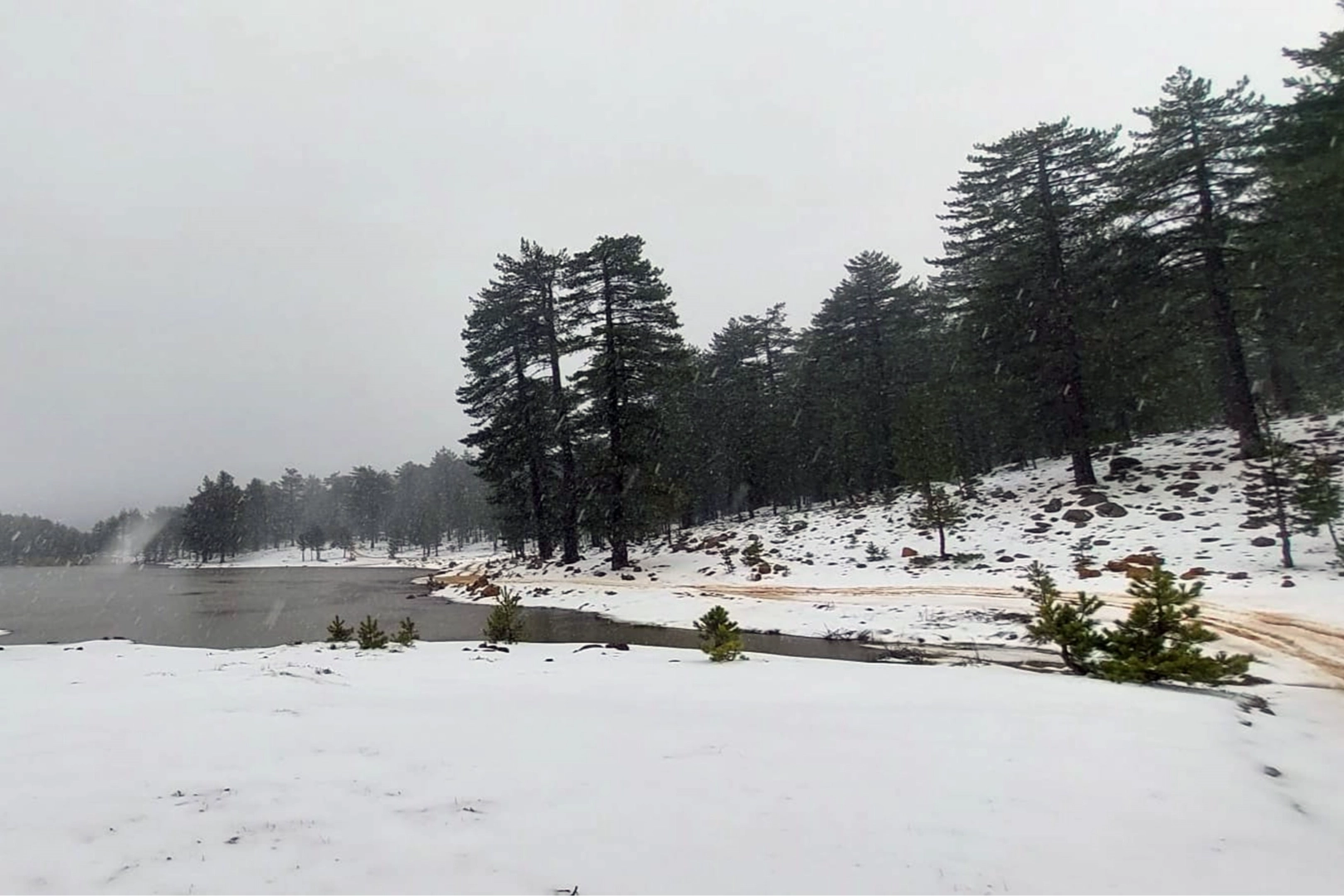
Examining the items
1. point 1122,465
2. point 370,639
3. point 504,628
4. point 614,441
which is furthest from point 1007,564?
point 370,639

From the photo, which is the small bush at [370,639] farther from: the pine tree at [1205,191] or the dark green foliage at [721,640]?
the pine tree at [1205,191]

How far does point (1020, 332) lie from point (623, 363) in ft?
51.4

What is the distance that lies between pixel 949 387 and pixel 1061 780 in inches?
1270

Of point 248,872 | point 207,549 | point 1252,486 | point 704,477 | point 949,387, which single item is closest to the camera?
point 248,872

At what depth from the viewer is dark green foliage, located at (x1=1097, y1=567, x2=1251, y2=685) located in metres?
7.54

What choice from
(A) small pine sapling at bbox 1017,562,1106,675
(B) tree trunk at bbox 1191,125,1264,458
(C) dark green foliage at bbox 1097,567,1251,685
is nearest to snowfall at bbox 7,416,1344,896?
(C) dark green foliage at bbox 1097,567,1251,685

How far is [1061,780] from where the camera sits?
14.8ft

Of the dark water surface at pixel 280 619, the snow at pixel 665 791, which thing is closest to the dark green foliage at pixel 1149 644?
the snow at pixel 665 791

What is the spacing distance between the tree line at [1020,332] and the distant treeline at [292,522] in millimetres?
54068

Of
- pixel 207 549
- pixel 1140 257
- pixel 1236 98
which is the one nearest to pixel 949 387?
pixel 1140 257

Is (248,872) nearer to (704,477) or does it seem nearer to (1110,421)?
(1110,421)

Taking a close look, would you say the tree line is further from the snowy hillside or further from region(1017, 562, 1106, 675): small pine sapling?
region(1017, 562, 1106, 675): small pine sapling

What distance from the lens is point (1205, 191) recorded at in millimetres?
22078

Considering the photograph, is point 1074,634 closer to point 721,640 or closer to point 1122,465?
point 721,640
